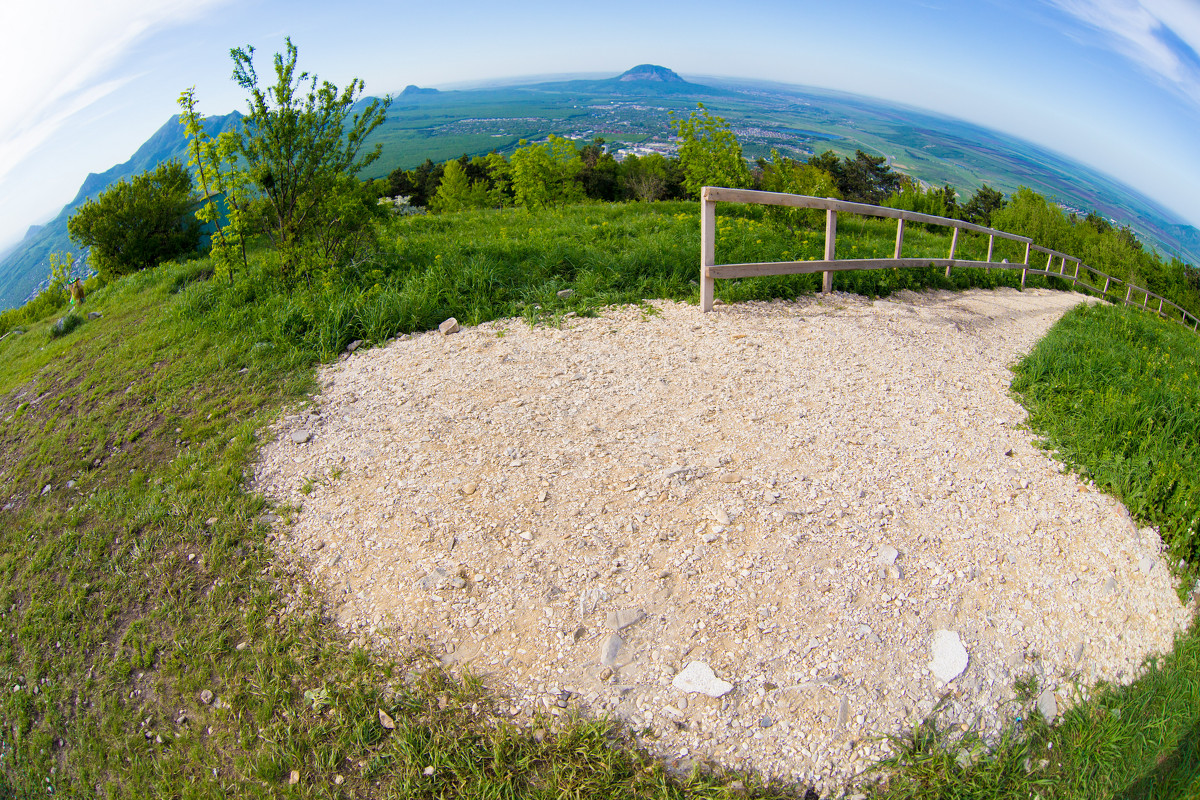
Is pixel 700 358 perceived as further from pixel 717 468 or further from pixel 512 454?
pixel 512 454

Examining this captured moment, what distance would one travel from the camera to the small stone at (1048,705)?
2.80m

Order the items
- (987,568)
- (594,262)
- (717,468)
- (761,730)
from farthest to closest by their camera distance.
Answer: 1. (594,262)
2. (717,468)
3. (987,568)
4. (761,730)

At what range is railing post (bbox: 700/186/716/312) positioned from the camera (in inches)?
259

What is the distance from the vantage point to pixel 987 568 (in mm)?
3502

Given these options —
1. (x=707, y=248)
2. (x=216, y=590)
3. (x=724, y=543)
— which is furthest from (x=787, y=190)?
(x=216, y=590)

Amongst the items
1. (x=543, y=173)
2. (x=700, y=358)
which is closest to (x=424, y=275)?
(x=700, y=358)

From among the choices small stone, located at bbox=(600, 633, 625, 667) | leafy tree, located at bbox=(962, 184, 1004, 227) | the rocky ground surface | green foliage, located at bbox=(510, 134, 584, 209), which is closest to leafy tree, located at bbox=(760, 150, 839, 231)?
the rocky ground surface

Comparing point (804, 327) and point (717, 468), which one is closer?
point (717, 468)

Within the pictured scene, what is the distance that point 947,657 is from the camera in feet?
9.68

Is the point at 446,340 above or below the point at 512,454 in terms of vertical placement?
→ above

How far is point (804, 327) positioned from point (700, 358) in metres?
1.70

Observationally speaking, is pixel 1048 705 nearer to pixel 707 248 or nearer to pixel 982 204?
pixel 707 248

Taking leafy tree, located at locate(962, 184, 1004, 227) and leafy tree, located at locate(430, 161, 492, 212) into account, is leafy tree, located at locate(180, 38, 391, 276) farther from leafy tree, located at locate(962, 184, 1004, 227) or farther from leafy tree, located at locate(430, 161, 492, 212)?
leafy tree, located at locate(962, 184, 1004, 227)

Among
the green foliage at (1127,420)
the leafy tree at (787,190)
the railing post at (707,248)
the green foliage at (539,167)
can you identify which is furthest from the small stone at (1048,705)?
the green foliage at (539,167)
